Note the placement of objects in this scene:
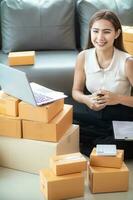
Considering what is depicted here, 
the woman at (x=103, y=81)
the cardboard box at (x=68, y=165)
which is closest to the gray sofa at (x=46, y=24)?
the woman at (x=103, y=81)

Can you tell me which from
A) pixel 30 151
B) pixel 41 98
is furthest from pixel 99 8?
pixel 30 151

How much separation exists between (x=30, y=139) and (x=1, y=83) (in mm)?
341

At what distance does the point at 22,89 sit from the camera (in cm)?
187

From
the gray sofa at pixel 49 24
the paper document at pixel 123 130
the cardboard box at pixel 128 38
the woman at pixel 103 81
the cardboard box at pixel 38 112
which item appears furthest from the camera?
the gray sofa at pixel 49 24

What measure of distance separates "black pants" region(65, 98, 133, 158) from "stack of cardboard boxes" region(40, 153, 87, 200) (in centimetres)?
41

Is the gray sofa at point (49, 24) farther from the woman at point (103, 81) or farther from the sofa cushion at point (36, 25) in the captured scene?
the woman at point (103, 81)

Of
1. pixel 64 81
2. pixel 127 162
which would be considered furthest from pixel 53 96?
pixel 64 81

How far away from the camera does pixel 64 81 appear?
9.04 ft

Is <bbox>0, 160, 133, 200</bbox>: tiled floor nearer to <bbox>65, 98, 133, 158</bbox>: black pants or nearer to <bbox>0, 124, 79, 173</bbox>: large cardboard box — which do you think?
<bbox>0, 124, 79, 173</bbox>: large cardboard box

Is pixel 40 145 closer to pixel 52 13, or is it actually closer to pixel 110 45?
pixel 110 45

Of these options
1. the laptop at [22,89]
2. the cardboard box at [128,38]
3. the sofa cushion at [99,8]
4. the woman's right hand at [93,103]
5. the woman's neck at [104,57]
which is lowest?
the woman's right hand at [93,103]

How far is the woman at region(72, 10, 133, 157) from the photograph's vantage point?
7.35 feet

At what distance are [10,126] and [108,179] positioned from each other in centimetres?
57

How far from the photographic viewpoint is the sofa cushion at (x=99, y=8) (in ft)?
10.3
